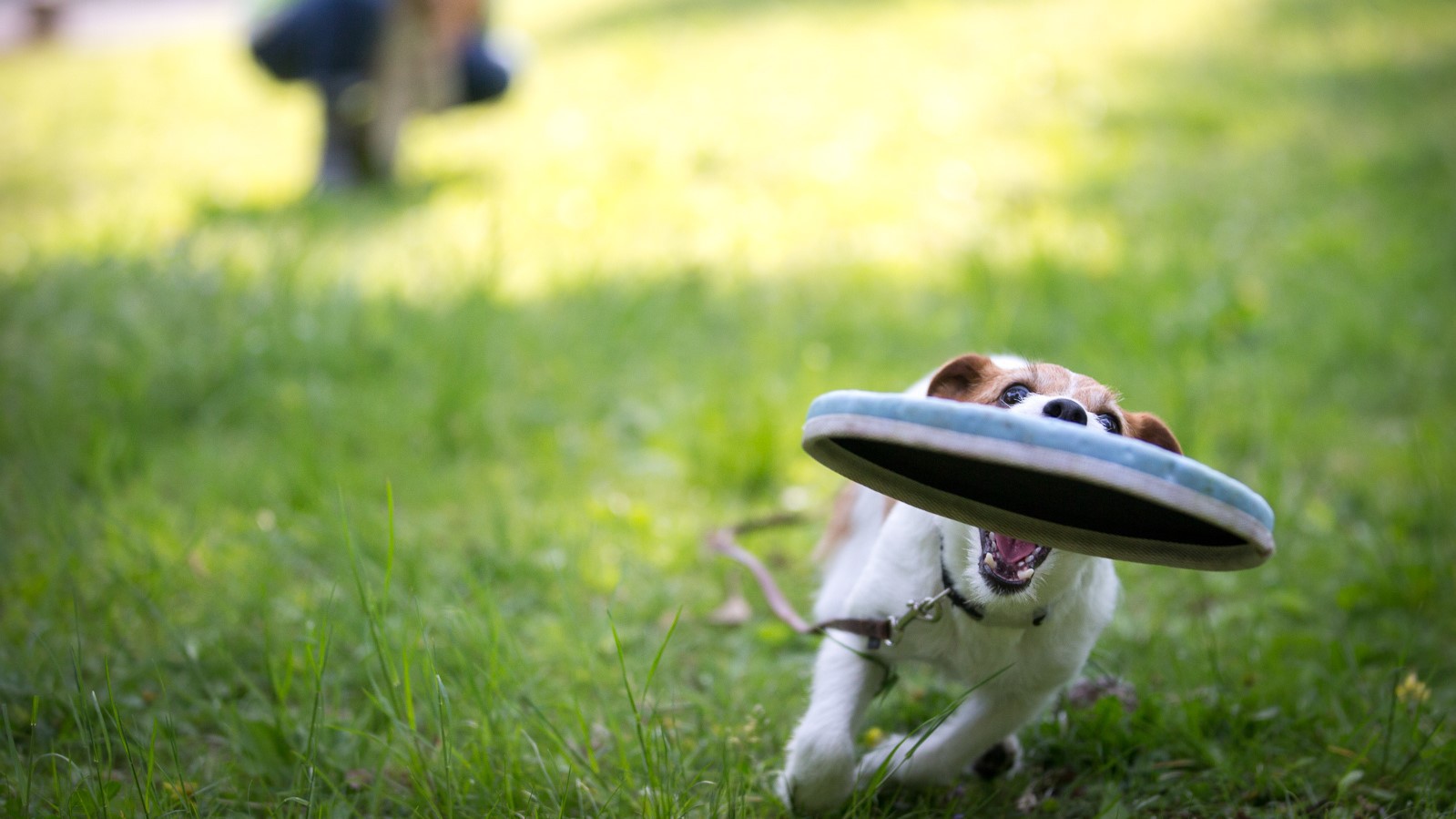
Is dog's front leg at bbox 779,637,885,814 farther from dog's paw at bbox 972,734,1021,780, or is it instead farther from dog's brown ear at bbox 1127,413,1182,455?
dog's brown ear at bbox 1127,413,1182,455

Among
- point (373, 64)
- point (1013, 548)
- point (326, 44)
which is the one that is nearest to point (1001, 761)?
point (1013, 548)

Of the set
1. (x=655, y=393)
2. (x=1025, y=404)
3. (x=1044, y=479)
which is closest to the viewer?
(x=1044, y=479)

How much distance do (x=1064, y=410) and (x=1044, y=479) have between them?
5.1 inches

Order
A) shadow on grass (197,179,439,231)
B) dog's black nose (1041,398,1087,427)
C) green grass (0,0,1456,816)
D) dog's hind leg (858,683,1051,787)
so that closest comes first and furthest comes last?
1. dog's black nose (1041,398,1087,427)
2. dog's hind leg (858,683,1051,787)
3. green grass (0,0,1456,816)
4. shadow on grass (197,179,439,231)

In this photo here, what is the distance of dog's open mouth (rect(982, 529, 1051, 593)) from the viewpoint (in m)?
1.96

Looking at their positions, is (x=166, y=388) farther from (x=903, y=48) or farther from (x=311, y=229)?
(x=903, y=48)

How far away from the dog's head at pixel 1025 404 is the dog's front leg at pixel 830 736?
1.39 ft

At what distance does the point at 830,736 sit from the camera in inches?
85.0

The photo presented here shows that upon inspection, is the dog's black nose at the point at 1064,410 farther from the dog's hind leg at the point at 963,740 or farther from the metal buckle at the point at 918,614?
the dog's hind leg at the point at 963,740

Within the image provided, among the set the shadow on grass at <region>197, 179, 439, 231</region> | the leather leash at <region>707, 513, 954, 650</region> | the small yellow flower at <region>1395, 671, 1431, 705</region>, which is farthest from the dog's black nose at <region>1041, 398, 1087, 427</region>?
the shadow on grass at <region>197, 179, 439, 231</region>

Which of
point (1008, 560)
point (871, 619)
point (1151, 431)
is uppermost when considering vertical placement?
point (1151, 431)

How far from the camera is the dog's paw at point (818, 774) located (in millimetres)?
2141

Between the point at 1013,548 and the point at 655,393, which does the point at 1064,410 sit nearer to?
the point at 1013,548

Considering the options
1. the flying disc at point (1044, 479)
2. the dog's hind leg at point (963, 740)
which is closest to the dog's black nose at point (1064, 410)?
the flying disc at point (1044, 479)
